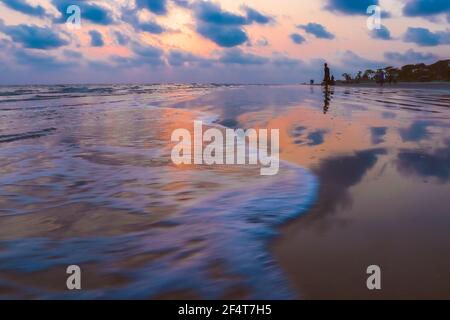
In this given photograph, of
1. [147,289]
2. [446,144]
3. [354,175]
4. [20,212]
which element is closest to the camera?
[147,289]

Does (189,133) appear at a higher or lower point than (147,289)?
higher

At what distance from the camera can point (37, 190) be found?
5070 mm

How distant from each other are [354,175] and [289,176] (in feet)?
3.02

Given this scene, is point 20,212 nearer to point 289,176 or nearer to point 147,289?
point 147,289

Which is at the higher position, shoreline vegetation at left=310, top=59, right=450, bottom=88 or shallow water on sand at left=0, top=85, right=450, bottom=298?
shoreline vegetation at left=310, top=59, right=450, bottom=88

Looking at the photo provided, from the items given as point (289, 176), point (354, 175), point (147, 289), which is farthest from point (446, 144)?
Result: point (147, 289)

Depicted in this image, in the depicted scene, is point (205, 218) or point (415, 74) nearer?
point (205, 218)

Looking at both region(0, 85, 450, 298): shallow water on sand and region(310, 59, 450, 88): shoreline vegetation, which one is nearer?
region(0, 85, 450, 298): shallow water on sand

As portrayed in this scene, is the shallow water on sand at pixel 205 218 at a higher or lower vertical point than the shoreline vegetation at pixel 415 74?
lower

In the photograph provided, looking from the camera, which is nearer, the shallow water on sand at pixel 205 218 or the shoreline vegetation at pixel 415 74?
the shallow water on sand at pixel 205 218
